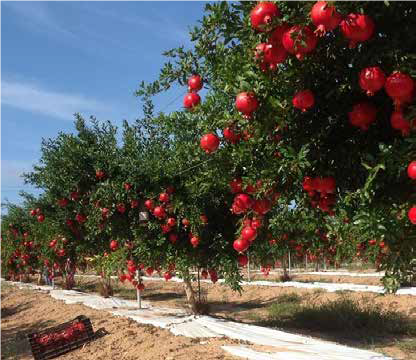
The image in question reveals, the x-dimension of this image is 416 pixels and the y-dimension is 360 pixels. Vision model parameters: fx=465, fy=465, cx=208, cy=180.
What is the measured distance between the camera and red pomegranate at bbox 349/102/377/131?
3.04 metres

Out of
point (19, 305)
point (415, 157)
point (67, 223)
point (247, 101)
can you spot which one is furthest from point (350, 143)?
point (19, 305)

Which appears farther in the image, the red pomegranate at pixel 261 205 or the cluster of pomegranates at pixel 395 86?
the red pomegranate at pixel 261 205

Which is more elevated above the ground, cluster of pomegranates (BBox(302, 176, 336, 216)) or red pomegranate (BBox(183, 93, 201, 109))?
red pomegranate (BBox(183, 93, 201, 109))

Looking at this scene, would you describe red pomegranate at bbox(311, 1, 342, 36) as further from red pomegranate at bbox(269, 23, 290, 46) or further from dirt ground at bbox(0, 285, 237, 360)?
dirt ground at bbox(0, 285, 237, 360)

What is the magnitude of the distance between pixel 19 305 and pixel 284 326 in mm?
12945

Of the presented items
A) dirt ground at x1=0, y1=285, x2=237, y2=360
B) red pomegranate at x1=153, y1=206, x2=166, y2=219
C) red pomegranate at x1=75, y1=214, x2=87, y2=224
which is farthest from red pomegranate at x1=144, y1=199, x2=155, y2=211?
red pomegranate at x1=75, y1=214, x2=87, y2=224

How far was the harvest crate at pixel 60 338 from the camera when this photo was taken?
9.93 m

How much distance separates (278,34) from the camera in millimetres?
2754

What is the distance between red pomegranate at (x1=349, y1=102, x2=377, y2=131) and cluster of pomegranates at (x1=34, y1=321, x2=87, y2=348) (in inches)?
359

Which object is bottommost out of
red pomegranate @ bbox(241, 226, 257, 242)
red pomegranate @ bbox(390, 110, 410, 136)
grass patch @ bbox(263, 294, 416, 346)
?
grass patch @ bbox(263, 294, 416, 346)

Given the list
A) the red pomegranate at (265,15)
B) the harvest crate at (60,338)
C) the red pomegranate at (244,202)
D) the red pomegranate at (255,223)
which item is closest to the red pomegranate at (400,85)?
the red pomegranate at (265,15)

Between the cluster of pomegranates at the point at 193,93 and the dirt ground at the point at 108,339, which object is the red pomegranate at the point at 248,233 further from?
the dirt ground at the point at 108,339

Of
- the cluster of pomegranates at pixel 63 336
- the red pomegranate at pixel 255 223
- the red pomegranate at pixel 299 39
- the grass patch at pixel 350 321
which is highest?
the red pomegranate at pixel 299 39

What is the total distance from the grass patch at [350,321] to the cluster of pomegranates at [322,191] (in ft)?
28.1
